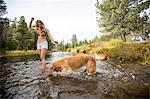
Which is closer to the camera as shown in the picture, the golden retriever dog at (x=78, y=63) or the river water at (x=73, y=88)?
the river water at (x=73, y=88)

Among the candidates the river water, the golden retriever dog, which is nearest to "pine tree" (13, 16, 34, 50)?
the golden retriever dog

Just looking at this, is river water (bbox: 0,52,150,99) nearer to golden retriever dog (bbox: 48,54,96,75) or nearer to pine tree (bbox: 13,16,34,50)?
golden retriever dog (bbox: 48,54,96,75)

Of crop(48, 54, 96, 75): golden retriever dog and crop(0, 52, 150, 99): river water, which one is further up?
crop(48, 54, 96, 75): golden retriever dog

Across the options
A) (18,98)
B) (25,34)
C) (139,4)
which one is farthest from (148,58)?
(25,34)

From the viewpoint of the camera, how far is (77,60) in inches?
284

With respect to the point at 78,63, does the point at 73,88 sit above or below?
below

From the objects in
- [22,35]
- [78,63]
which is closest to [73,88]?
[78,63]

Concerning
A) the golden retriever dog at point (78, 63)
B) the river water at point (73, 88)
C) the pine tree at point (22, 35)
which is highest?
the pine tree at point (22, 35)

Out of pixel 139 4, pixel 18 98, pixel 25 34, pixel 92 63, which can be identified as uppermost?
pixel 139 4

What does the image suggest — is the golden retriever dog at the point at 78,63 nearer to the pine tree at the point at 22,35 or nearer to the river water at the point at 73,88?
the river water at the point at 73,88

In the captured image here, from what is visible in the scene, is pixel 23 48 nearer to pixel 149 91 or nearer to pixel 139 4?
pixel 139 4

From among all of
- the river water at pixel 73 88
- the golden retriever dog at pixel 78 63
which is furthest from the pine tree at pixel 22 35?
the river water at pixel 73 88

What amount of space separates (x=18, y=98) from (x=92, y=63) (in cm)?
318

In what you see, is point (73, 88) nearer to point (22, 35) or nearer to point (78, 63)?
point (78, 63)
